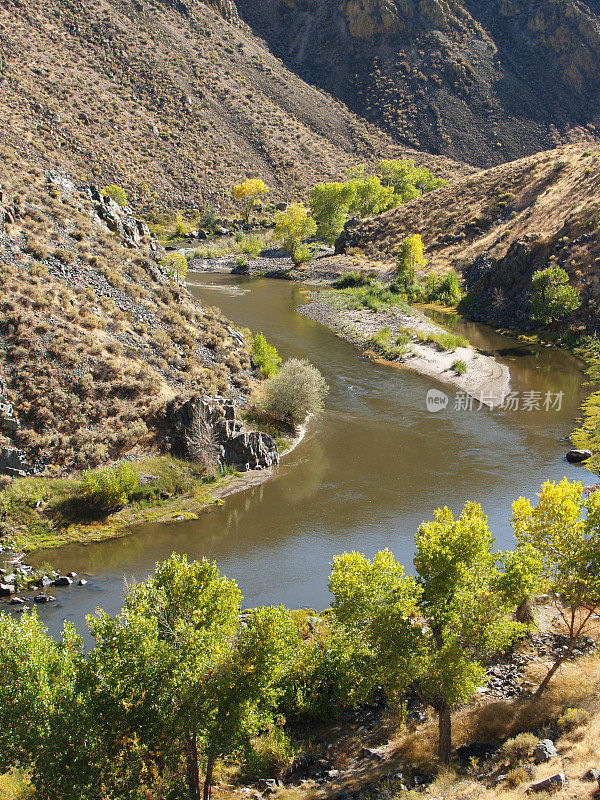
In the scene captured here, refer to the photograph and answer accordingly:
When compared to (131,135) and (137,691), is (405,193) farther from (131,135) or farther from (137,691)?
(137,691)

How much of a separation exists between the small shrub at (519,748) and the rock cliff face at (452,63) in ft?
463

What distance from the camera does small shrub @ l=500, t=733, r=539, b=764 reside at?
16953 mm

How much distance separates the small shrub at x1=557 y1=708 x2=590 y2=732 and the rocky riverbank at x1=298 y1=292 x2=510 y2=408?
32.1 metres

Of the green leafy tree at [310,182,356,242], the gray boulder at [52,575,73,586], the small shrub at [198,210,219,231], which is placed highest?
the green leafy tree at [310,182,356,242]

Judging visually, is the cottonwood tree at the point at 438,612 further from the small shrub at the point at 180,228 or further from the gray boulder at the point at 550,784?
the small shrub at the point at 180,228

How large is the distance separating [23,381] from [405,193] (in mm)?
90833

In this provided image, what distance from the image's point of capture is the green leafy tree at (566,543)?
1930cm

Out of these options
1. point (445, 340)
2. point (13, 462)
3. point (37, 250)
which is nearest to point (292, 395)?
point (13, 462)

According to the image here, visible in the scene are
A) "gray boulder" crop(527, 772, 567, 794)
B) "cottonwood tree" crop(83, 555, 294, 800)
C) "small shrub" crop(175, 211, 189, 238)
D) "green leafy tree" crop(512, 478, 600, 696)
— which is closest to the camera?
"gray boulder" crop(527, 772, 567, 794)

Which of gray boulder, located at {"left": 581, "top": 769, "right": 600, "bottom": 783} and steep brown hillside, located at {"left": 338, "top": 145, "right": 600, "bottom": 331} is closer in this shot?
gray boulder, located at {"left": 581, "top": 769, "right": 600, "bottom": 783}

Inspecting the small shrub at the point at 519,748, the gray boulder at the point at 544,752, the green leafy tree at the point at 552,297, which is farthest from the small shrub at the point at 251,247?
the gray boulder at the point at 544,752

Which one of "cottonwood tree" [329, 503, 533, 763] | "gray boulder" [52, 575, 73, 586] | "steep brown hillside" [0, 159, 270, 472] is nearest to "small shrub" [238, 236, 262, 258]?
"steep brown hillside" [0, 159, 270, 472]

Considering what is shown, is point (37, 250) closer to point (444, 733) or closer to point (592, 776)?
point (444, 733)

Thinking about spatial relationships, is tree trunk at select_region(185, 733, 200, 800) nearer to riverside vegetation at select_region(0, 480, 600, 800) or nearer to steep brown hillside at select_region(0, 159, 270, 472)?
Answer: riverside vegetation at select_region(0, 480, 600, 800)
